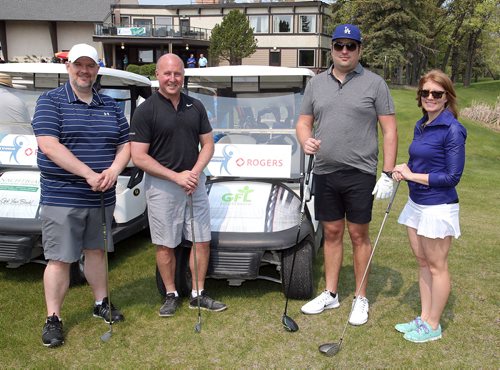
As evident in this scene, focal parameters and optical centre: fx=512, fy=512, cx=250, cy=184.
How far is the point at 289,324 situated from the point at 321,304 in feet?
1.24

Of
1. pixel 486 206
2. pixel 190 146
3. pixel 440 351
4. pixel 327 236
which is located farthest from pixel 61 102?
pixel 486 206

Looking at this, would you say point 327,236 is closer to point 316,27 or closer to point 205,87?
point 205,87

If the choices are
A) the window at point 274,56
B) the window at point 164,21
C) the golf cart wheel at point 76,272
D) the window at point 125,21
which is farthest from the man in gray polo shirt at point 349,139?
the window at point 125,21

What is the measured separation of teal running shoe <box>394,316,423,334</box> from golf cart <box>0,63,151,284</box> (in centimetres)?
236

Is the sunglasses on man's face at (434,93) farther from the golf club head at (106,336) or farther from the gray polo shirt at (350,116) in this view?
the golf club head at (106,336)

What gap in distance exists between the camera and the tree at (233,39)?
34969 millimetres

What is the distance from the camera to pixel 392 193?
3473mm

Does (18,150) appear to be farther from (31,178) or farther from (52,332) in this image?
(52,332)

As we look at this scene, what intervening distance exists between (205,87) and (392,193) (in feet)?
6.18

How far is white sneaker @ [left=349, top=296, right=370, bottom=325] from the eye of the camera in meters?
3.51

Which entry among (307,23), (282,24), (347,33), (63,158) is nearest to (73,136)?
(63,158)

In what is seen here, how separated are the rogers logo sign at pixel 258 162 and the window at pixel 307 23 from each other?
37054 millimetres

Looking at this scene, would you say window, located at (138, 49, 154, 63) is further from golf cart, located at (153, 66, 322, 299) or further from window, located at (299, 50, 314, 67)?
golf cart, located at (153, 66, 322, 299)

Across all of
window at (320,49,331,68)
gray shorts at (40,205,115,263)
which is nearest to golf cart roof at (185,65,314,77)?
gray shorts at (40,205,115,263)
